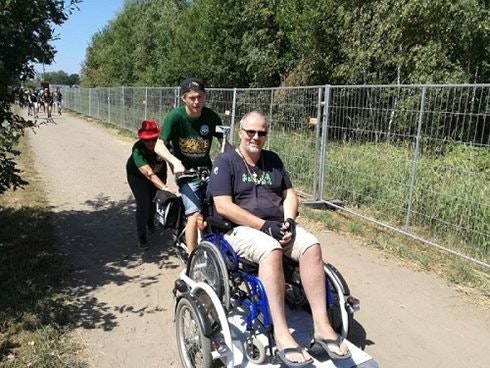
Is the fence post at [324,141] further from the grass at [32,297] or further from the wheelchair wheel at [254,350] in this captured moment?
the wheelchair wheel at [254,350]

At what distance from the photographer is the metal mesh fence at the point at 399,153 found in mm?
5266

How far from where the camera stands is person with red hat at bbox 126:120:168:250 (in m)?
5.36

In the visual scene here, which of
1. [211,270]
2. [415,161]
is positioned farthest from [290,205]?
[415,161]

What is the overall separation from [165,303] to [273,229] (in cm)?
161

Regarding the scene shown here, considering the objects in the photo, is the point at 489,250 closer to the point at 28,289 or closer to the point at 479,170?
the point at 479,170

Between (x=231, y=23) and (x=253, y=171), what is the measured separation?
1649 centimetres

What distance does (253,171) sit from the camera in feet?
12.0

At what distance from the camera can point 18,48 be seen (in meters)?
4.52

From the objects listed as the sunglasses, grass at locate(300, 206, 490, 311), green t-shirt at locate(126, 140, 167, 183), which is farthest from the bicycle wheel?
grass at locate(300, 206, 490, 311)

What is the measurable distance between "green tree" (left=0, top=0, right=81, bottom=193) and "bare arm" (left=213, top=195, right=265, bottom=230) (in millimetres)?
1973

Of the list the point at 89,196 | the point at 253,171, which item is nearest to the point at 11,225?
the point at 89,196

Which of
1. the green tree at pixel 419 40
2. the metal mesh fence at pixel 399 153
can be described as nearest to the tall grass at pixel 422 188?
the metal mesh fence at pixel 399 153

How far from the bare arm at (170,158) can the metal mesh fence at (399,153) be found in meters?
2.87

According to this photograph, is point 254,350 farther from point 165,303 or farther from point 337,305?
point 165,303
